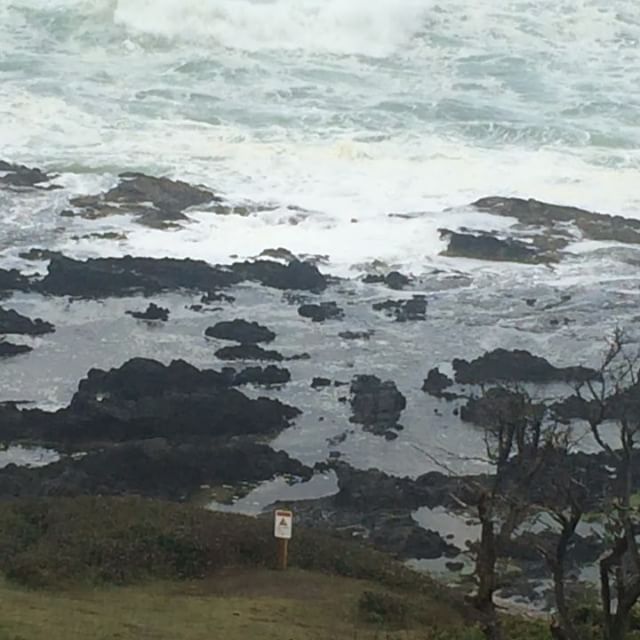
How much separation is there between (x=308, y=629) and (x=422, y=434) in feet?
28.6

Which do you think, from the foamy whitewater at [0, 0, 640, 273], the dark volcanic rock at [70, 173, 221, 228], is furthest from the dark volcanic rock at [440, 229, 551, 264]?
the dark volcanic rock at [70, 173, 221, 228]

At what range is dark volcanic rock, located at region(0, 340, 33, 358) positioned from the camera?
73.5 ft

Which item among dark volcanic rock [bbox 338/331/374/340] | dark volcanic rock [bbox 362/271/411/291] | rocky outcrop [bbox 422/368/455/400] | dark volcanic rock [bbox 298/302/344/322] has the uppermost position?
rocky outcrop [bbox 422/368/455/400]

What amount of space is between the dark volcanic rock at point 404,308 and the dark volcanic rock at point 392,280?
126 centimetres

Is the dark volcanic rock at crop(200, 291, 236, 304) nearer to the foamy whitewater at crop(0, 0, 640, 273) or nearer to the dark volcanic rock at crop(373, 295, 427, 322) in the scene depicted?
the dark volcanic rock at crop(373, 295, 427, 322)

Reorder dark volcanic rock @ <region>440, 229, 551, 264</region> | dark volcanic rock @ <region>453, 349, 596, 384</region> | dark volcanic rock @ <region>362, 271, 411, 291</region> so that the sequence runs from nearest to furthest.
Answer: dark volcanic rock @ <region>453, 349, 596, 384</region> → dark volcanic rock @ <region>362, 271, 411, 291</region> → dark volcanic rock @ <region>440, 229, 551, 264</region>

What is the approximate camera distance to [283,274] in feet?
92.9

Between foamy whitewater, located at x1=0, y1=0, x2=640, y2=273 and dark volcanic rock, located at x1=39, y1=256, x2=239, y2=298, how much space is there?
206cm

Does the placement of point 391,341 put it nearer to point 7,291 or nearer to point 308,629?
point 7,291

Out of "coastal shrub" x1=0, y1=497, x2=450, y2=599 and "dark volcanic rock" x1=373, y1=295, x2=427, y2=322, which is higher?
"coastal shrub" x1=0, y1=497, x2=450, y2=599

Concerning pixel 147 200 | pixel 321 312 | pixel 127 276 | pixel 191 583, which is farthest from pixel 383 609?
pixel 147 200

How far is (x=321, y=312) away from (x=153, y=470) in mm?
8806

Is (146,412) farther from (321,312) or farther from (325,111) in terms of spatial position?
(325,111)

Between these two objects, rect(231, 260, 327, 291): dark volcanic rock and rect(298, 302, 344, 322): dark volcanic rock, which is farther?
rect(231, 260, 327, 291): dark volcanic rock
